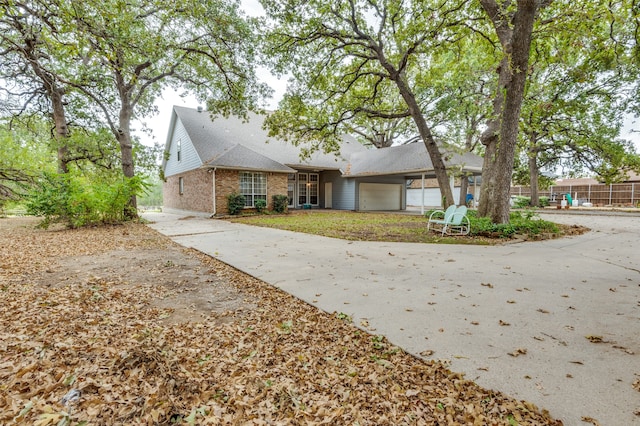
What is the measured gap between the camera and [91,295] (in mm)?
3369

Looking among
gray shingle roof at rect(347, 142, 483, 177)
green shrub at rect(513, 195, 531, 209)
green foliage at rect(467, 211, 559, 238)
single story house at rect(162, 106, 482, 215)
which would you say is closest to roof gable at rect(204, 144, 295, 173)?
single story house at rect(162, 106, 482, 215)

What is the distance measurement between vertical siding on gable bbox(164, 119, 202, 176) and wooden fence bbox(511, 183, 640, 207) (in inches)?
1151

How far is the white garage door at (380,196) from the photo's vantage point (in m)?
19.8

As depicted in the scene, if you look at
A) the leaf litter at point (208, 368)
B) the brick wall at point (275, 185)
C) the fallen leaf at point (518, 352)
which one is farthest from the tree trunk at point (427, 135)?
the fallen leaf at point (518, 352)

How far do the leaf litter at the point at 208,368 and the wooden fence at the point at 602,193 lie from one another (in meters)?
29.3

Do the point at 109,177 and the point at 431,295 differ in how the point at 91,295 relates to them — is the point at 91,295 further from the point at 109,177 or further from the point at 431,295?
the point at 109,177

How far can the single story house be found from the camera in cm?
1505

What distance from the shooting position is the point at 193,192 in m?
16.9

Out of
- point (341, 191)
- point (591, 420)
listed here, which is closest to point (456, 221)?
point (591, 420)

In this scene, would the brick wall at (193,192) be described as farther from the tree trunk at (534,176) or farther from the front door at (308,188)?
the tree trunk at (534,176)

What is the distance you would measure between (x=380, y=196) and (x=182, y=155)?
13.3 meters

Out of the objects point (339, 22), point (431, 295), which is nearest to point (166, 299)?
point (431, 295)

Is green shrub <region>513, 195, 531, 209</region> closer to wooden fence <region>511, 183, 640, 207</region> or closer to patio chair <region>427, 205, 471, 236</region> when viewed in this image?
wooden fence <region>511, 183, 640, 207</region>

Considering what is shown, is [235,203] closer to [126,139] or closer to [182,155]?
[126,139]
